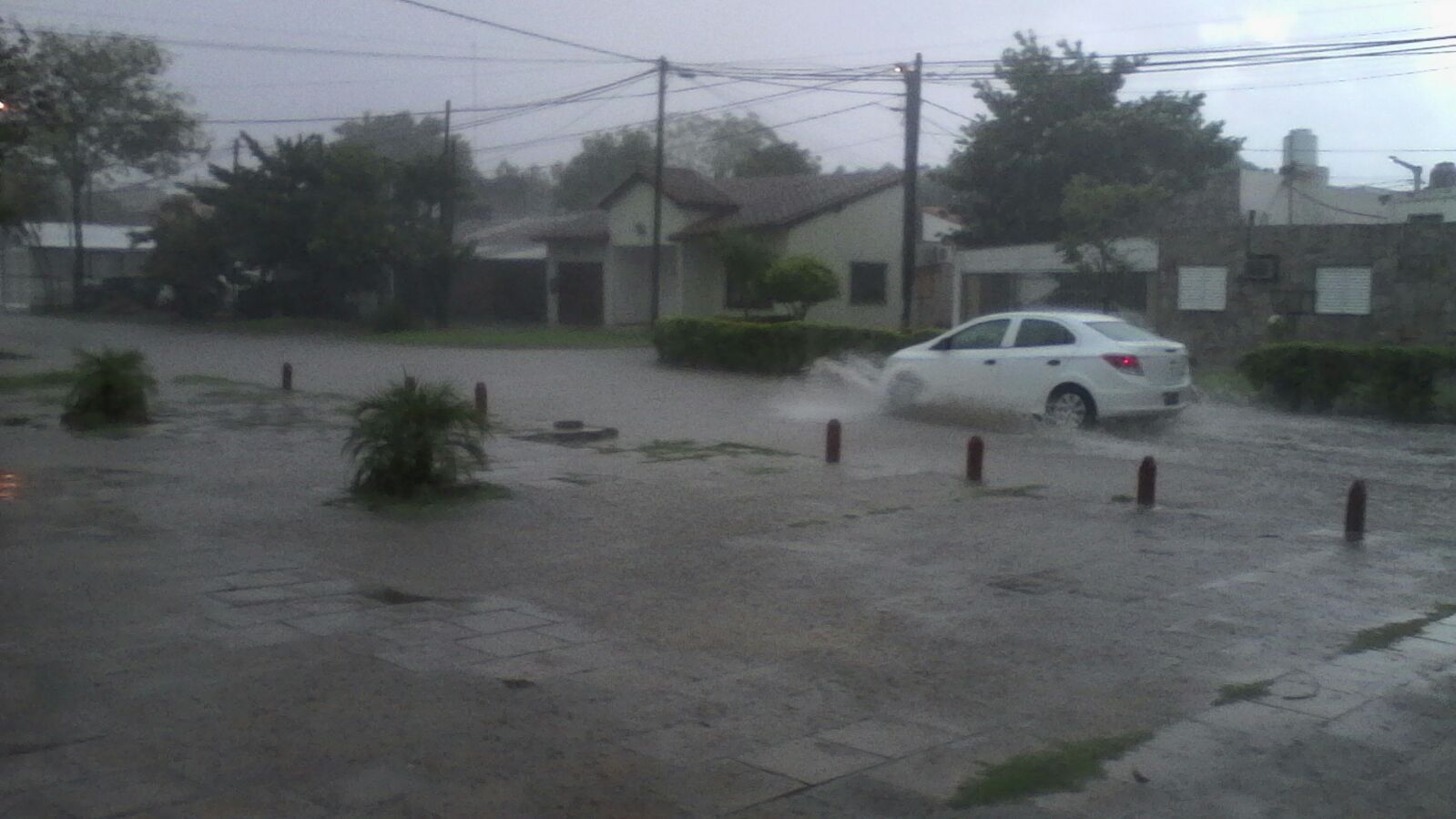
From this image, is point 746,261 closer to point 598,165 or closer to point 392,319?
point 392,319

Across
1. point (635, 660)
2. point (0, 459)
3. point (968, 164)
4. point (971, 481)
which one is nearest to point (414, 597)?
point (635, 660)

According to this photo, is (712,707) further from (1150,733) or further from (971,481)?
(971,481)

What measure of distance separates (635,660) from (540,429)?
11.1 metres

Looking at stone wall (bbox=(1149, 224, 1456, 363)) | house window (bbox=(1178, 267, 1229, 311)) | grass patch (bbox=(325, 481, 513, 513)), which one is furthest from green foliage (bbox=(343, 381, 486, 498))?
house window (bbox=(1178, 267, 1229, 311))

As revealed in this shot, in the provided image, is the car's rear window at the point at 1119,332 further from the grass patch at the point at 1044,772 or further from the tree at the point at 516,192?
the tree at the point at 516,192

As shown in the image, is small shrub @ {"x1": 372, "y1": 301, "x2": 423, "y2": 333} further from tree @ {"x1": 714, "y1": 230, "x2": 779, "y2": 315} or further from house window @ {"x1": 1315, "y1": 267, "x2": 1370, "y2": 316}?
house window @ {"x1": 1315, "y1": 267, "x2": 1370, "y2": 316}

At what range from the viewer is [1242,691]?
6.96m

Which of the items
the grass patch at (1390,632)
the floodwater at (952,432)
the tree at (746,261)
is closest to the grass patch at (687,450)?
the floodwater at (952,432)

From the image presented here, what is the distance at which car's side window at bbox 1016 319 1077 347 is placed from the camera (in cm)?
1797

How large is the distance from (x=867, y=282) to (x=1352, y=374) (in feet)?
74.4

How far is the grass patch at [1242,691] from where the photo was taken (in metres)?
6.82

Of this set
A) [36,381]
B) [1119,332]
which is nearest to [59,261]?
[36,381]

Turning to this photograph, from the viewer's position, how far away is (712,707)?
21.4 ft

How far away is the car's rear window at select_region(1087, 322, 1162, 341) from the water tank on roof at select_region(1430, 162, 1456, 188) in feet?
92.6
